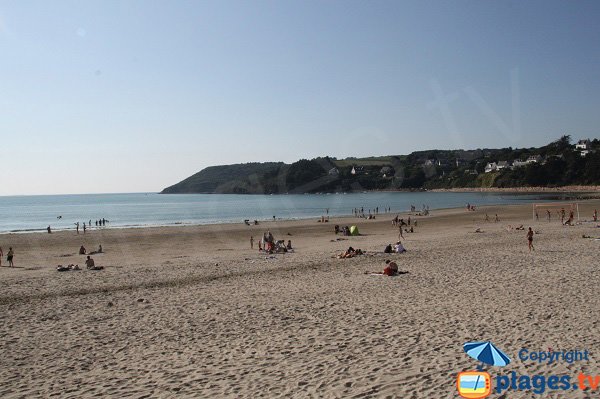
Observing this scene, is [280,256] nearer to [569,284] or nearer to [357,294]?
[357,294]

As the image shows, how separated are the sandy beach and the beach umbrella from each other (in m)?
0.19

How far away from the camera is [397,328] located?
9.01 m

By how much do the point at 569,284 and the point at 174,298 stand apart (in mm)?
11105

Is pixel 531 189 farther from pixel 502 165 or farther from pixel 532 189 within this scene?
pixel 502 165

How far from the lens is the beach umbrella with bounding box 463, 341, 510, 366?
22.8 feet

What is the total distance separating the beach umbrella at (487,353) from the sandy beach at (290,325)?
0.19m

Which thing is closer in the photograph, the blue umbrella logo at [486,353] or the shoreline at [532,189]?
the blue umbrella logo at [486,353]

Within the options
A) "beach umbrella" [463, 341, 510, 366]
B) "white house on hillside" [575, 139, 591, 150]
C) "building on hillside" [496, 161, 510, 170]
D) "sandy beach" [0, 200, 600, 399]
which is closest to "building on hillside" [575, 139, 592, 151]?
"white house on hillside" [575, 139, 591, 150]

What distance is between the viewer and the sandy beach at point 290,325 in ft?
21.8

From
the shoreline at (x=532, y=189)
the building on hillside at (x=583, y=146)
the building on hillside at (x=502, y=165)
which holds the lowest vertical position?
the shoreline at (x=532, y=189)

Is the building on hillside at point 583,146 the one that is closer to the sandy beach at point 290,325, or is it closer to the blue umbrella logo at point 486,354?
the sandy beach at point 290,325

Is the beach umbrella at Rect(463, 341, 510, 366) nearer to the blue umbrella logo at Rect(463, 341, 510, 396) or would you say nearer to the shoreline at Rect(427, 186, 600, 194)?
the blue umbrella logo at Rect(463, 341, 510, 396)

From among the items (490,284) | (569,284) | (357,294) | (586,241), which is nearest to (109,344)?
(357,294)

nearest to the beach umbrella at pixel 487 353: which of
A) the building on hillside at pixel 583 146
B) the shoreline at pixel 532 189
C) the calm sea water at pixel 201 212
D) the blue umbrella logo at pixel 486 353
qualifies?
the blue umbrella logo at pixel 486 353
